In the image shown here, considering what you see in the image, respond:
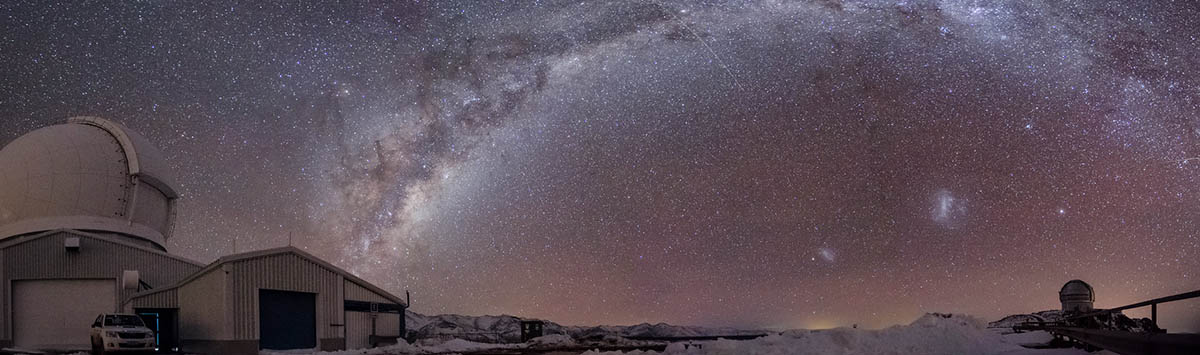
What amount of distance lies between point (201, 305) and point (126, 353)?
4629 millimetres

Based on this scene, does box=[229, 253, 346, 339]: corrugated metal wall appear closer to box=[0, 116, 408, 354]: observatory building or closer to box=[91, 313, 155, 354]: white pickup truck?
box=[0, 116, 408, 354]: observatory building

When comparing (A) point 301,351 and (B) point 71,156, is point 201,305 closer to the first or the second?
(A) point 301,351

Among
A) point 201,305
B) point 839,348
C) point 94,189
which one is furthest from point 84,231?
point 839,348

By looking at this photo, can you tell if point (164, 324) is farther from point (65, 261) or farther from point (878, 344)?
point (878, 344)

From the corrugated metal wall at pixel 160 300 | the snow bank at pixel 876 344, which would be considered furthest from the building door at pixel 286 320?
the snow bank at pixel 876 344

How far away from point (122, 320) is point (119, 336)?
81 cm

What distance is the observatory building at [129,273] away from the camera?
31031 millimetres

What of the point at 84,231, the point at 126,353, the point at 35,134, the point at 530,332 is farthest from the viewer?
the point at 530,332

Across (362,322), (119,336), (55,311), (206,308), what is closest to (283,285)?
(206,308)

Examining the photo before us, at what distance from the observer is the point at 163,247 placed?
4106 centimetres

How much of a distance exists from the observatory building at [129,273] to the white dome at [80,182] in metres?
0.05

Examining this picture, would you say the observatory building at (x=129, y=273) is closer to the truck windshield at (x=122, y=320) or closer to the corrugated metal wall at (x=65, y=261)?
the corrugated metal wall at (x=65, y=261)

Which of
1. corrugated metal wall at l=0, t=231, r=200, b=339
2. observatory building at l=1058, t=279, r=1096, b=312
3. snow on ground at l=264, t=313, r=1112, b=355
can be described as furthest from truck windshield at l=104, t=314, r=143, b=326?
observatory building at l=1058, t=279, r=1096, b=312

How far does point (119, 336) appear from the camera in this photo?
2625 centimetres
